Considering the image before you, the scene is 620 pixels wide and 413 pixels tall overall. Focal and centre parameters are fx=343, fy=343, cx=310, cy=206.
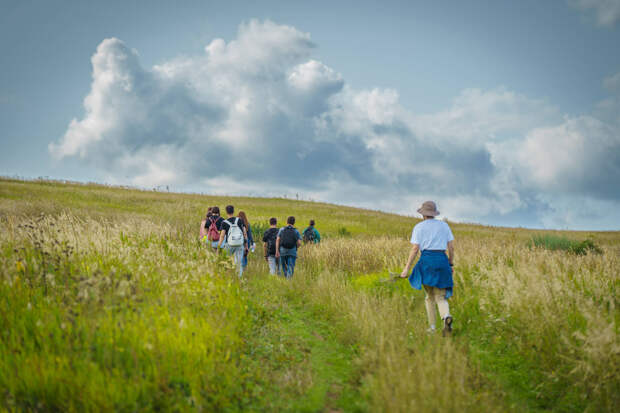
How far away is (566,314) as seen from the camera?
20.5 feet

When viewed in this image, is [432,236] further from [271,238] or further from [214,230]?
[214,230]

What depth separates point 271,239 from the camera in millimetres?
12727

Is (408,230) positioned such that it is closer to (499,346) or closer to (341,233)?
(341,233)

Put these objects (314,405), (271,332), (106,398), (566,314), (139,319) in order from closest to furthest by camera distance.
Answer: (106,398), (314,405), (139,319), (566,314), (271,332)

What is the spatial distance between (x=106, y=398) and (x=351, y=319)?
4652mm

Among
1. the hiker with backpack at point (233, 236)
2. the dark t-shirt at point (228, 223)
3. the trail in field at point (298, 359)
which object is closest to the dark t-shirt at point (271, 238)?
the hiker with backpack at point (233, 236)

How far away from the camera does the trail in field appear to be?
14.9 feet

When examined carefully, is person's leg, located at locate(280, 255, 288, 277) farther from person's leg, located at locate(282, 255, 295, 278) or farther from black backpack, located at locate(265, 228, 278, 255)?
black backpack, located at locate(265, 228, 278, 255)

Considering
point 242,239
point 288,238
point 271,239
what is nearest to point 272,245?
point 271,239

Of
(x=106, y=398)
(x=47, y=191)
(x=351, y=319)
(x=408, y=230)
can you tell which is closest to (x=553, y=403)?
(x=351, y=319)

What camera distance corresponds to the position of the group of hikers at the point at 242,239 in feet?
35.8

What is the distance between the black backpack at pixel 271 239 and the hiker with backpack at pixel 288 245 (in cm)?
44

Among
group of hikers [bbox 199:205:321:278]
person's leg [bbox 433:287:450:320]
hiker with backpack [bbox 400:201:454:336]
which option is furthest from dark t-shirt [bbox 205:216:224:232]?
person's leg [bbox 433:287:450:320]

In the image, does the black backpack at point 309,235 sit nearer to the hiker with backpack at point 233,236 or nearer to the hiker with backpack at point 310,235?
the hiker with backpack at point 310,235
